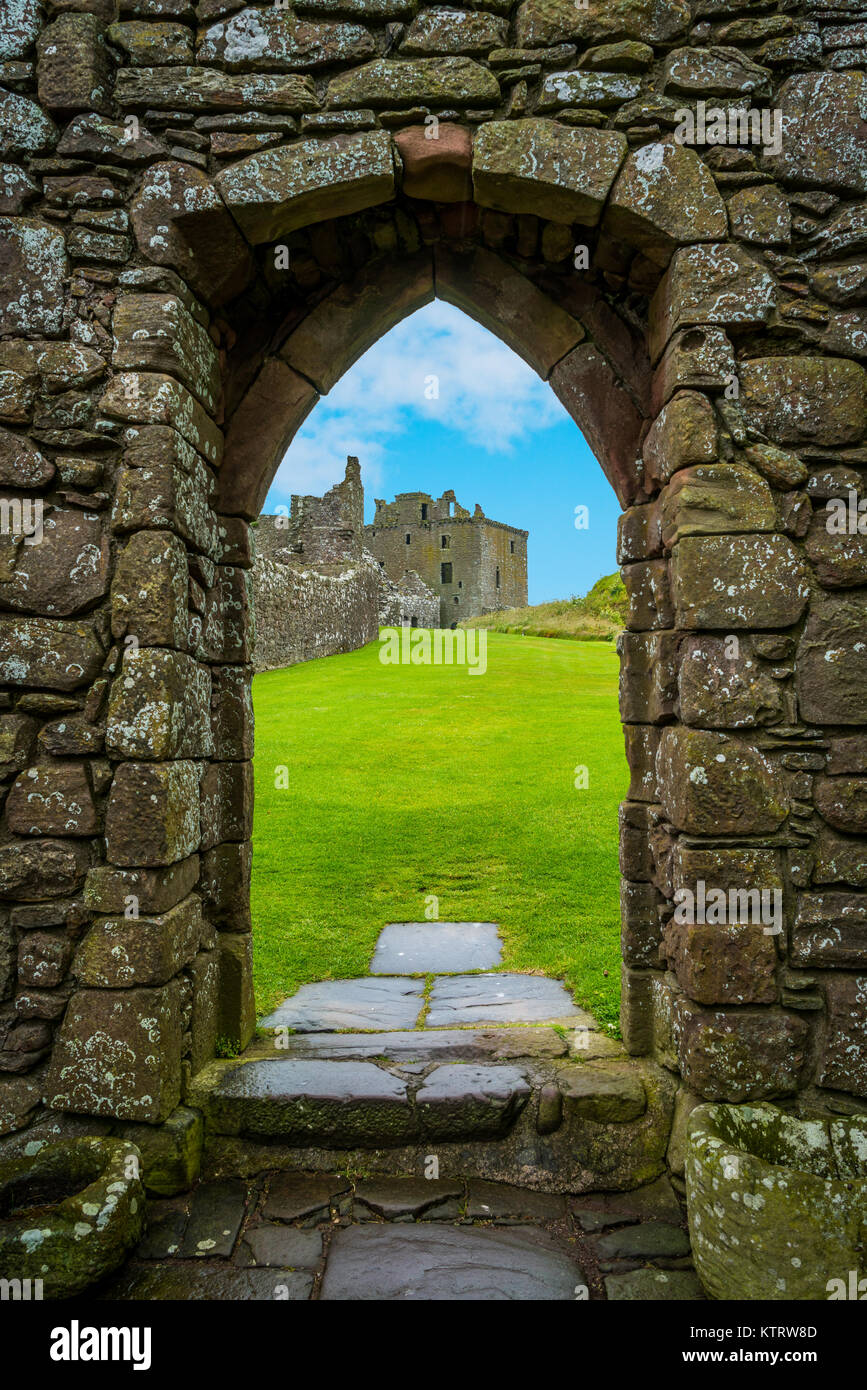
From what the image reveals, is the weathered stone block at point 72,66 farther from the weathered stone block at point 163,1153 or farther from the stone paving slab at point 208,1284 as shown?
the stone paving slab at point 208,1284

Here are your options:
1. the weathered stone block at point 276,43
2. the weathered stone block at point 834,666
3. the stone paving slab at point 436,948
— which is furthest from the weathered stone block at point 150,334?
the stone paving slab at point 436,948

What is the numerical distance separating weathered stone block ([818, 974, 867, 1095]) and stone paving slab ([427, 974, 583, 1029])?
3.84 ft

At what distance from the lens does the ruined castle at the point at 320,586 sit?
58.1 feet

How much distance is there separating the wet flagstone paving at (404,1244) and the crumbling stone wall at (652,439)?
439 millimetres

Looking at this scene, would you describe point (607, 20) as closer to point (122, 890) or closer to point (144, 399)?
point (144, 399)

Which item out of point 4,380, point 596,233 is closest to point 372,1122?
point 4,380

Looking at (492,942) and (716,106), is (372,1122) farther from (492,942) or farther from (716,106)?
(716,106)

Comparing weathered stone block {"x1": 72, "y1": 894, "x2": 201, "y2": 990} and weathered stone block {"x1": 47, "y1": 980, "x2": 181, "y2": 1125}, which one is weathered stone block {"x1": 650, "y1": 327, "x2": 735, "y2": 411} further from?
weathered stone block {"x1": 47, "y1": 980, "x2": 181, "y2": 1125}

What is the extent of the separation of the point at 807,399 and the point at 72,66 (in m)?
2.92

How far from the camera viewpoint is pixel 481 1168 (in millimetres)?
2934

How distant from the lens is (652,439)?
3182mm

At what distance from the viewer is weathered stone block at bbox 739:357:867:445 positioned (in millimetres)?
2801

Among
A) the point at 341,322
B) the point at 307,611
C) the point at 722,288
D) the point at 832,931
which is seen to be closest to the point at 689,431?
the point at 722,288

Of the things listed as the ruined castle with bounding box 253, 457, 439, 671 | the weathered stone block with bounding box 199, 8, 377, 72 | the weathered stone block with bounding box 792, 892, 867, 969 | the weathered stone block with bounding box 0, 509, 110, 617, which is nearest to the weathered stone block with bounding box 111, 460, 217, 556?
the weathered stone block with bounding box 0, 509, 110, 617
